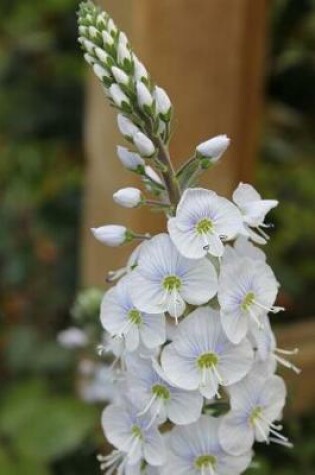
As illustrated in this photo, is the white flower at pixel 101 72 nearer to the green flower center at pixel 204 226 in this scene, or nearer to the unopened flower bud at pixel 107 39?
the unopened flower bud at pixel 107 39

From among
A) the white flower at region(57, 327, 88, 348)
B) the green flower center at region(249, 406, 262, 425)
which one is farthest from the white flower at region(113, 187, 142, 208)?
the white flower at region(57, 327, 88, 348)

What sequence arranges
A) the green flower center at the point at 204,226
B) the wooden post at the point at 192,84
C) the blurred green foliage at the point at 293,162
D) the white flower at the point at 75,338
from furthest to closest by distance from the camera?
1. the blurred green foliage at the point at 293,162
2. the wooden post at the point at 192,84
3. the white flower at the point at 75,338
4. the green flower center at the point at 204,226

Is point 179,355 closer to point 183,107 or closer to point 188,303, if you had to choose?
point 188,303

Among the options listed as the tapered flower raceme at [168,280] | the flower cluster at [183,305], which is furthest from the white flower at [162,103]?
the tapered flower raceme at [168,280]

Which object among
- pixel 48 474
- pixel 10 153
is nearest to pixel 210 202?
pixel 48 474

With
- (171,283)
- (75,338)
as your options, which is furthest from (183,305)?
(75,338)
